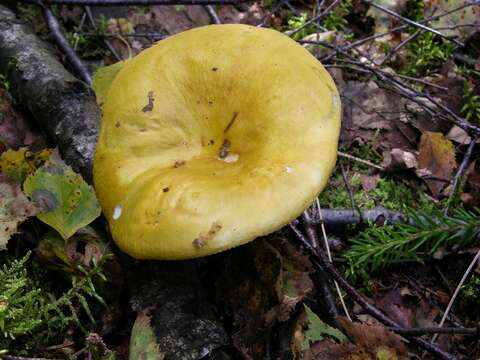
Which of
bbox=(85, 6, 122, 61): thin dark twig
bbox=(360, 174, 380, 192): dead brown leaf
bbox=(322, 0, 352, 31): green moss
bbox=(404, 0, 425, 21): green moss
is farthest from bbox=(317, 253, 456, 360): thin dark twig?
bbox=(404, 0, 425, 21): green moss

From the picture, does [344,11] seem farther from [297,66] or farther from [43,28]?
[43,28]

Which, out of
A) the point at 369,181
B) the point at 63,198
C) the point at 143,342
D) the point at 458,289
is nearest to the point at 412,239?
the point at 458,289

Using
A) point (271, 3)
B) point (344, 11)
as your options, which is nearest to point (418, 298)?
point (344, 11)

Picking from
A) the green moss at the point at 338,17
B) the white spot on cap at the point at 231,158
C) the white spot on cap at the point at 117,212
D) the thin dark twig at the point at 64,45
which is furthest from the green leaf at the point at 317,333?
the green moss at the point at 338,17

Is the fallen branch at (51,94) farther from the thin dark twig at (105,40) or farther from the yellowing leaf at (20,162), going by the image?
the thin dark twig at (105,40)

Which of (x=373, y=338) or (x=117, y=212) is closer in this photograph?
(x=373, y=338)

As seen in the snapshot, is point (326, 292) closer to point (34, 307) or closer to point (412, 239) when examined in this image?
point (412, 239)
